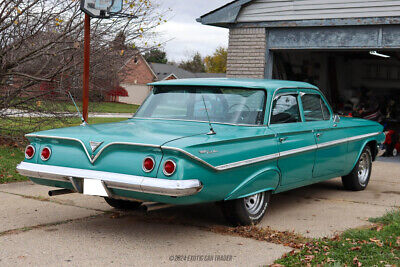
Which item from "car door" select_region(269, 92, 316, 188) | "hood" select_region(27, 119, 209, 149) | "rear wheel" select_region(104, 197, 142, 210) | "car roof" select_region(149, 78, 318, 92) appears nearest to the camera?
"hood" select_region(27, 119, 209, 149)

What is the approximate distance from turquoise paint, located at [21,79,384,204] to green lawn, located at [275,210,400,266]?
0.92 meters

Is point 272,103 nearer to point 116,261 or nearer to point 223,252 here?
point 223,252

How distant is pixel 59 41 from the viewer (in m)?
9.91

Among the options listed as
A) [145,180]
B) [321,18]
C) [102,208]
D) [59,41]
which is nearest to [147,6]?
[59,41]

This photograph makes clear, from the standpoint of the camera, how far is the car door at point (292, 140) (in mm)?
6031

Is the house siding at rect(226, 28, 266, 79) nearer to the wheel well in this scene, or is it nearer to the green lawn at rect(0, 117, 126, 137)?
the green lawn at rect(0, 117, 126, 137)

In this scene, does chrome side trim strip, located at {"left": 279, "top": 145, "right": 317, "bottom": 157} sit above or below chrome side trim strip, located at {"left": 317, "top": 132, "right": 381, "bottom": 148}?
below

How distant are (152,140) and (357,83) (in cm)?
1599

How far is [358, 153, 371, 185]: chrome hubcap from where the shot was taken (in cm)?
840

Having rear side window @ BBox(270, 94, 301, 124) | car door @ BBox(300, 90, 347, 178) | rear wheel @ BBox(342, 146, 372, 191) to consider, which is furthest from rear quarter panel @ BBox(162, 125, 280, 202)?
rear wheel @ BBox(342, 146, 372, 191)

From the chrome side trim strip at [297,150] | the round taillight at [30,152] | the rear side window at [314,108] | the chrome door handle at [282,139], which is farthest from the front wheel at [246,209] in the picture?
the round taillight at [30,152]

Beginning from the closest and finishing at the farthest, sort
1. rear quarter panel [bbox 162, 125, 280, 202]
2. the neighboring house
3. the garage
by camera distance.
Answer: rear quarter panel [bbox 162, 125, 280, 202], the garage, the neighboring house

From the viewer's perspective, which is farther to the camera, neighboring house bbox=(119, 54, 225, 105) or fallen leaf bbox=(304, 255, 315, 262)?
neighboring house bbox=(119, 54, 225, 105)

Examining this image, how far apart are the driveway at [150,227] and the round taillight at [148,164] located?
75 centimetres
